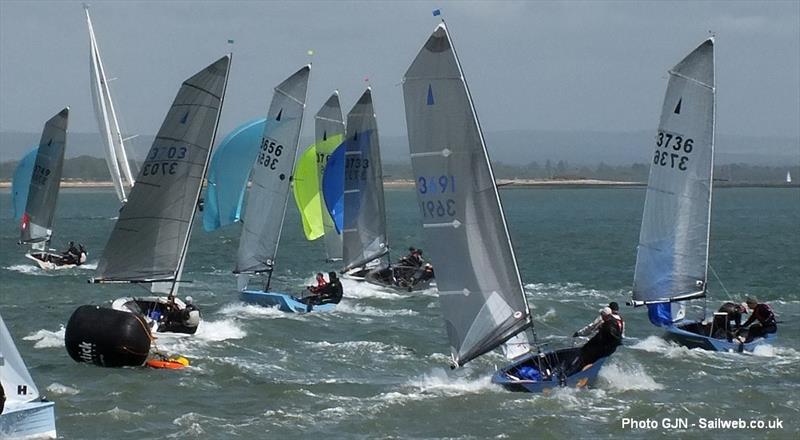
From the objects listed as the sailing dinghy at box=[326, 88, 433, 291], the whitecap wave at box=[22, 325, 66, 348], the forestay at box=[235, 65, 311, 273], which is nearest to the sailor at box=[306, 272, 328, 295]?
the forestay at box=[235, 65, 311, 273]

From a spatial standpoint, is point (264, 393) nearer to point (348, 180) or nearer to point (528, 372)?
point (528, 372)

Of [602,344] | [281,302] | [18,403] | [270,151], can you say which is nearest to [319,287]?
[281,302]

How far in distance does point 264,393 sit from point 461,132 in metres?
6.94

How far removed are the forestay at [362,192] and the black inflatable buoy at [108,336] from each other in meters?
18.1

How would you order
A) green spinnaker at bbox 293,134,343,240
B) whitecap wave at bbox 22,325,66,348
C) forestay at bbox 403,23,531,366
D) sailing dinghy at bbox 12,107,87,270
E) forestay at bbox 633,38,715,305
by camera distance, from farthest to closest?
sailing dinghy at bbox 12,107,87,270 < green spinnaker at bbox 293,134,343,240 < forestay at bbox 633,38,715,305 < whitecap wave at bbox 22,325,66,348 < forestay at bbox 403,23,531,366

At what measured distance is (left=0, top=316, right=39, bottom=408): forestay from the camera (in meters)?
22.3

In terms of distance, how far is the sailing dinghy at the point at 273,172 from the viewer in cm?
4097

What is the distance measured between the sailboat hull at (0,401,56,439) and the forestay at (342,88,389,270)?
24544mm

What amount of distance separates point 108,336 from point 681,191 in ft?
46.8

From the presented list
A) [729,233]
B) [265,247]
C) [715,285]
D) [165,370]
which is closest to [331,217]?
[265,247]

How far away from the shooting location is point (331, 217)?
4778cm

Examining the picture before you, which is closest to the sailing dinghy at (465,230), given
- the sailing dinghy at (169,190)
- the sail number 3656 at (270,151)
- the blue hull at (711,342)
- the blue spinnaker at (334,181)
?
the blue hull at (711,342)

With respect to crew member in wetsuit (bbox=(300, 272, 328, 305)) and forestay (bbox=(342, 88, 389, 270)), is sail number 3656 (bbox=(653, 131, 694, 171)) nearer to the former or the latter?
crew member in wetsuit (bbox=(300, 272, 328, 305))

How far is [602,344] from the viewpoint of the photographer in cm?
2655
